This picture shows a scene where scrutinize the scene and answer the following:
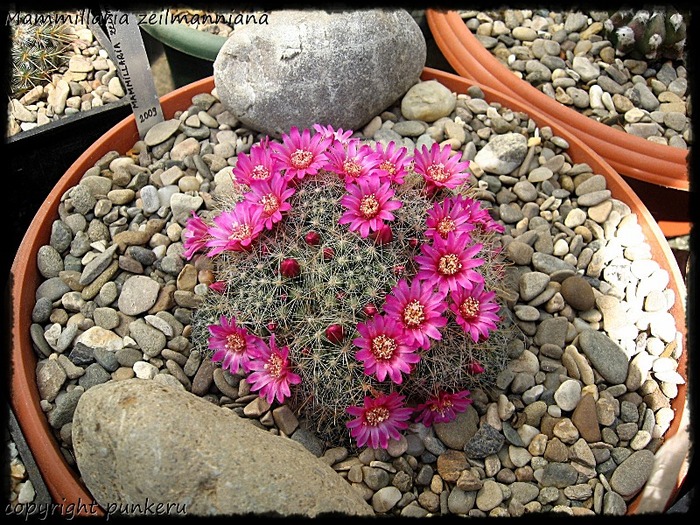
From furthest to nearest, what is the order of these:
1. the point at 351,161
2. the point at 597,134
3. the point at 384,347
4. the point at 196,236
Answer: the point at 597,134 < the point at 196,236 < the point at 351,161 < the point at 384,347

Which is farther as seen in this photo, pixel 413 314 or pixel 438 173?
pixel 438 173

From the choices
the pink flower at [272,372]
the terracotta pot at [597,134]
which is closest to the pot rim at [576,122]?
the terracotta pot at [597,134]

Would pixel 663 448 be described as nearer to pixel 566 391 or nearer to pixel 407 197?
pixel 566 391

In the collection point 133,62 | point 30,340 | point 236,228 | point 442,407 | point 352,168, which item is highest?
point 133,62

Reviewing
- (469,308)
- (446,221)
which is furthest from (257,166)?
(469,308)

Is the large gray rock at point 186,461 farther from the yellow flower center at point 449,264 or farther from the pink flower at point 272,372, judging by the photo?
the yellow flower center at point 449,264

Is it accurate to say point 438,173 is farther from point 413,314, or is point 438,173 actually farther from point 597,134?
point 597,134
